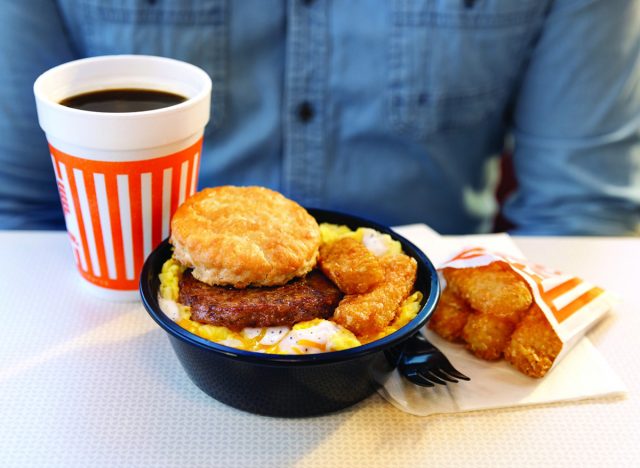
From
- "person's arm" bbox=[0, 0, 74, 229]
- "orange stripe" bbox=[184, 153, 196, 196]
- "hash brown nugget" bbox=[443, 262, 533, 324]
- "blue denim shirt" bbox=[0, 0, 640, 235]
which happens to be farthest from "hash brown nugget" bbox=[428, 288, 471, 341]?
"person's arm" bbox=[0, 0, 74, 229]

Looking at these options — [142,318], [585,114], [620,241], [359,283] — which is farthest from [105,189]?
[585,114]

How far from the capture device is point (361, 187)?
71.7 inches

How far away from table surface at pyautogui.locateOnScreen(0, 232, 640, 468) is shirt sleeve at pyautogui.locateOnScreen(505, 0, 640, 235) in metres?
0.76

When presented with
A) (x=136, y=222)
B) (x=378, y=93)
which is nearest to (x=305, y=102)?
(x=378, y=93)

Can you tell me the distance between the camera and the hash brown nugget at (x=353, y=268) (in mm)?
1034

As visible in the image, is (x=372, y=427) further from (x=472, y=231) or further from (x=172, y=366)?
(x=472, y=231)

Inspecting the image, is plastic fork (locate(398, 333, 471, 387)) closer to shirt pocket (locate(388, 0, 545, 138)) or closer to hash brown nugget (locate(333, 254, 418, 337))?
hash brown nugget (locate(333, 254, 418, 337))

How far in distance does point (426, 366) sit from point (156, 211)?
535 millimetres

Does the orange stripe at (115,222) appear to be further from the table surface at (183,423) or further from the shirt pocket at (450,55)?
the shirt pocket at (450,55)

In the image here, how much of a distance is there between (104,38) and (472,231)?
3.77 feet

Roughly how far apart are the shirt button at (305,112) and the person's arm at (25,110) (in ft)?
2.02

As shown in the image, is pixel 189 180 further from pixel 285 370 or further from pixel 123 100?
pixel 285 370

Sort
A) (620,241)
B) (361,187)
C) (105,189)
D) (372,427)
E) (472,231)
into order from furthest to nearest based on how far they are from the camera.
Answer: (472,231), (361,187), (620,241), (105,189), (372,427)

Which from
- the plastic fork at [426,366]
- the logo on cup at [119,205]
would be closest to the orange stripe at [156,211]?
the logo on cup at [119,205]
